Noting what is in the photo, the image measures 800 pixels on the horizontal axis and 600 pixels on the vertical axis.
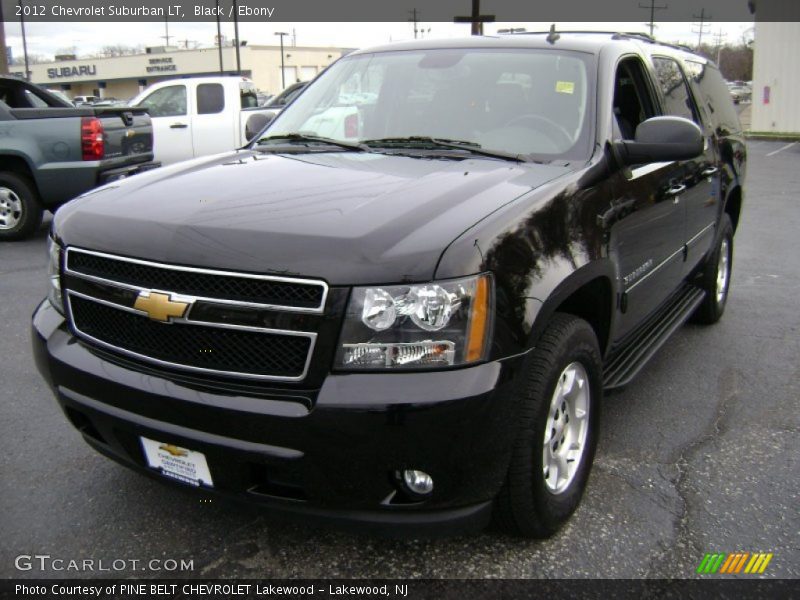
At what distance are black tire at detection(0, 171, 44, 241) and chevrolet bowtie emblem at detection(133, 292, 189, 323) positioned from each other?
7.08 meters

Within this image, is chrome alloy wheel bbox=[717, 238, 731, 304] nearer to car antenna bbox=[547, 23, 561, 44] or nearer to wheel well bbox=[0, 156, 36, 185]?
car antenna bbox=[547, 23, 561, 44]

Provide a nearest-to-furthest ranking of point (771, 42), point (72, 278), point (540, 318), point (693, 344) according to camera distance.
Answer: point (540, 318)
point (72, 278)
point (693, 344)
point (771, 42)

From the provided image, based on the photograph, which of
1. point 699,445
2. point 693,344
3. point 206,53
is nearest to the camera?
point 699,445

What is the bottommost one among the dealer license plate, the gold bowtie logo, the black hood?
the dealer license plate

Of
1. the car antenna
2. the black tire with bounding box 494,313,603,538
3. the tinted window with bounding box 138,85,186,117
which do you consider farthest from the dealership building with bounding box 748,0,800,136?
the black tire with bounding box 494,313,603,538

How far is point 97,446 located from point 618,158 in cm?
237

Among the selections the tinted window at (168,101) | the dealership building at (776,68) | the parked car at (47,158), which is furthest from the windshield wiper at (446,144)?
the dealership building at (776,68)

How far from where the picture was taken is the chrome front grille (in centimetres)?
223

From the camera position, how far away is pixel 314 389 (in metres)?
2.23

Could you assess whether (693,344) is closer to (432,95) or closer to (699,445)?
(699,445)

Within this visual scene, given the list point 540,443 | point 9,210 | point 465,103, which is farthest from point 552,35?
point 9,210

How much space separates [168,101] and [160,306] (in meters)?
11.4

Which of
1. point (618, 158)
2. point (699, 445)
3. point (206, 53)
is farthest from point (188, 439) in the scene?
point (206, 53)

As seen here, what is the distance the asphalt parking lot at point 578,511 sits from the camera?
2.67m
